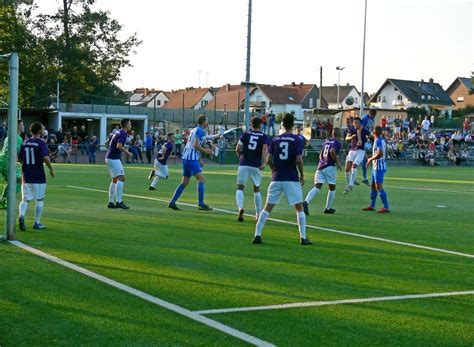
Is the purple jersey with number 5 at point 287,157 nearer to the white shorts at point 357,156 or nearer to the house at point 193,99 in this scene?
the white shorts at point 357,156

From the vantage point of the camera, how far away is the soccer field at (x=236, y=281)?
6.05 metres

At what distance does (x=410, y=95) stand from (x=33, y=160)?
10771cm

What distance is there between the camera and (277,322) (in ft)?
20.9

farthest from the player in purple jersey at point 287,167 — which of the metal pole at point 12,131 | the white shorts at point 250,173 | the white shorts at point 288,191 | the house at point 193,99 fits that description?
the house at point 193,99

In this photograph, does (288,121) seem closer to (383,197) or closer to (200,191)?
(200,191)

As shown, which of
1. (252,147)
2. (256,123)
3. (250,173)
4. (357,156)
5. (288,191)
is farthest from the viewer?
(357,156)

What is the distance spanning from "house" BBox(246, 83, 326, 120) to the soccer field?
351ft

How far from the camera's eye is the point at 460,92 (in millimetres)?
125938

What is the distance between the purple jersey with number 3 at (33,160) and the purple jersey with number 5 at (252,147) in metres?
3.88

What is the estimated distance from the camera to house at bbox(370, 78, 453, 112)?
113 metres

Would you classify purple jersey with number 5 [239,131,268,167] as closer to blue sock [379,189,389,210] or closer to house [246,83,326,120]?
blue sock [379,189,389,210]

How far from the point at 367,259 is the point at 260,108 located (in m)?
67.7

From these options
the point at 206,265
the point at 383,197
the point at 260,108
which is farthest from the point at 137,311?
the point at 260,108

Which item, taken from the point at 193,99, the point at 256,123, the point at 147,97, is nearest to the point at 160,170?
the point at 256,123
